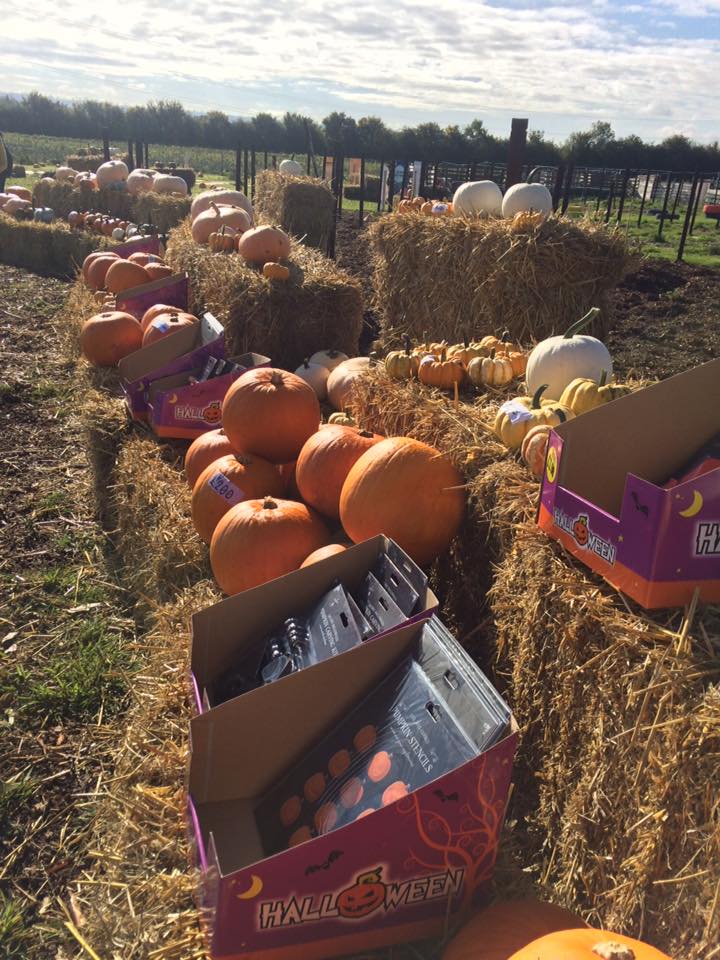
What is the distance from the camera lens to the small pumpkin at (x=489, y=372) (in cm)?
309

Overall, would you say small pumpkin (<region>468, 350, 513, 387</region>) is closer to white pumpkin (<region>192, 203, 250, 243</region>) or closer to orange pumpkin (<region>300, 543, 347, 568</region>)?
orange pumpkin (<region>300, 543, 347, 568</region>)

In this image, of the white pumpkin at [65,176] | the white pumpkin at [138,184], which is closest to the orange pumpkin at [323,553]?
the white pumpkin at [138,184]

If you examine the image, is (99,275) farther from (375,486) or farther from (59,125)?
(59,125)

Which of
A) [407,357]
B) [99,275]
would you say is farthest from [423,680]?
[99,275]

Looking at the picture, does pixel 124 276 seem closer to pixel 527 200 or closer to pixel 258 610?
pixel 527 200

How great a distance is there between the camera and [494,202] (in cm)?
740

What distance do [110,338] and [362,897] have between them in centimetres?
494

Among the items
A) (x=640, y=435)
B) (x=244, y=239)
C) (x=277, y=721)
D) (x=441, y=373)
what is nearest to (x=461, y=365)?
(x=441, y=373)

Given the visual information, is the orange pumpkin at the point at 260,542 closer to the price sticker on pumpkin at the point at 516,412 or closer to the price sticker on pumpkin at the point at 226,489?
the price sticker on pumpkin at the point at 226,489

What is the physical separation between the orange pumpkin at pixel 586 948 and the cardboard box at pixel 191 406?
321cm

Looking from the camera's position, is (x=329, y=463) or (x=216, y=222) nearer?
(x=329, y=463)

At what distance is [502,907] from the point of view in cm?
160

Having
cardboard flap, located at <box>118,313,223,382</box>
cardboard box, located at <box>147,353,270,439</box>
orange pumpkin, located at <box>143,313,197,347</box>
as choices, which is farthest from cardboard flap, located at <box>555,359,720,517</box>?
orange pumpkin, located at <box>143,313,197,347</box>

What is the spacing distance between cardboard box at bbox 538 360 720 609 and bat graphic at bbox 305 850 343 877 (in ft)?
2.73
